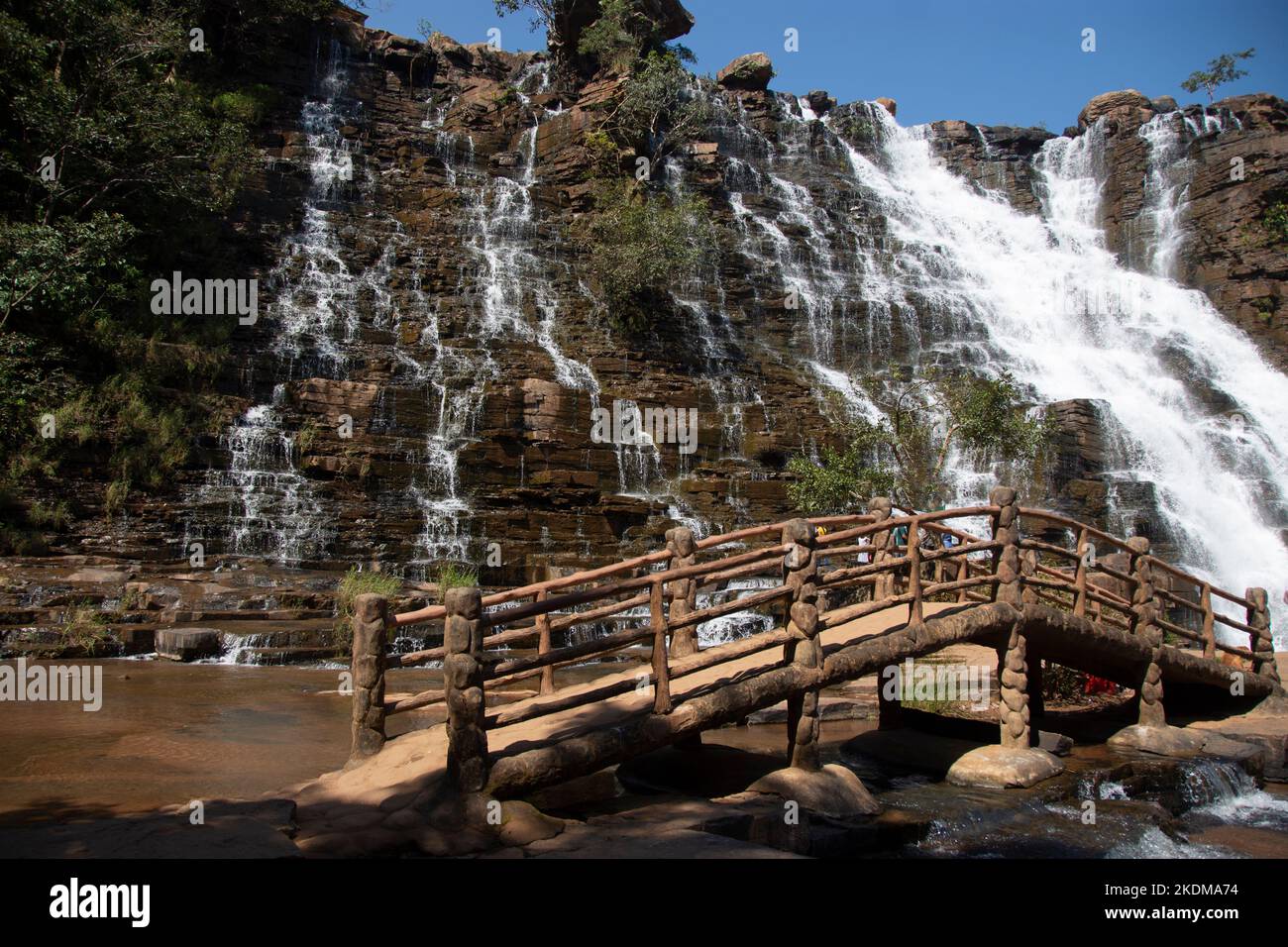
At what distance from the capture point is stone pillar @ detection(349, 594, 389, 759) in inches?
275

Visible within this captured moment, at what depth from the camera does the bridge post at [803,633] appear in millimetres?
7832

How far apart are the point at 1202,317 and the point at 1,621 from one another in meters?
38.2

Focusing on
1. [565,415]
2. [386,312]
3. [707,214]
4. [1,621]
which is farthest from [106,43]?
[707,214]

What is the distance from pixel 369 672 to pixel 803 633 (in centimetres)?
363

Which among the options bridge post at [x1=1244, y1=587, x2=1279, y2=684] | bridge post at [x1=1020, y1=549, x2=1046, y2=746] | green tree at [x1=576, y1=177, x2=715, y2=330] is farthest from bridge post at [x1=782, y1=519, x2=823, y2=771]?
green tree at [x1=576, y1=177, x2=715, y2=330]

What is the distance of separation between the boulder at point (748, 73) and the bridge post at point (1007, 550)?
3947 cm

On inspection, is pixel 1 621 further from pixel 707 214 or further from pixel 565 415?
pixel 707 214

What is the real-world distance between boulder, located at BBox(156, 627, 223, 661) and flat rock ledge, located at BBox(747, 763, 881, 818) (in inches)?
371

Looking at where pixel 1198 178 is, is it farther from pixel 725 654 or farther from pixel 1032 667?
pixel 725 654

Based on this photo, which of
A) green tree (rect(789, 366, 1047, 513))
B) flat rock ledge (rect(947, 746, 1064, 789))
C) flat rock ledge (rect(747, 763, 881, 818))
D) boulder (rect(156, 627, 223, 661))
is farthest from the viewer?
green tree (rect(789, 366, 1047, 513))

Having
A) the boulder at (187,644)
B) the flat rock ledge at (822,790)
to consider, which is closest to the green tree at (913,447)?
the flat rock ledge at (822,790)

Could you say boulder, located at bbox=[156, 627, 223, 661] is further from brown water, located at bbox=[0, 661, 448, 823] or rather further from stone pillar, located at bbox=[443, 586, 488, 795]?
stone pillar, located at bbox=[443, 586, 488, 795]

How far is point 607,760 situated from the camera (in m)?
6.61

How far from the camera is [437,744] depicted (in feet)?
22.8
